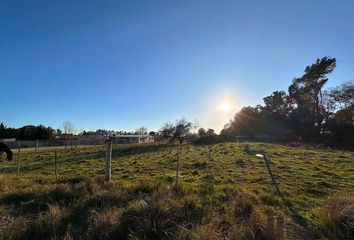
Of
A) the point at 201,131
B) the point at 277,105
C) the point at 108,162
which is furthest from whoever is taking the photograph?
the point at 201,131

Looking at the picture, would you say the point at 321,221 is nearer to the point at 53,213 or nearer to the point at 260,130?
the point at 53,213

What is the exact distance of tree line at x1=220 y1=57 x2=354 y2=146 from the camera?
4619cm

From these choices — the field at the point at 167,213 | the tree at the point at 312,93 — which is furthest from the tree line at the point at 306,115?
the field at the point at 167,213

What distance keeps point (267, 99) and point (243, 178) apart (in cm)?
6016

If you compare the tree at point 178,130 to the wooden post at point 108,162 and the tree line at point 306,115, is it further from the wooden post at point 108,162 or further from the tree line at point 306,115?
the wooden post at point 108,162

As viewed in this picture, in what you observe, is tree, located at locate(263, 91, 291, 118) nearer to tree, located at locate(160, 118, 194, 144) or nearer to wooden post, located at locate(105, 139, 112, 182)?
tree, located at locate(160, 118, 194, 144)

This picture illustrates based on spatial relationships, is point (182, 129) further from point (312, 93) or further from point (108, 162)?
point (108, 162)

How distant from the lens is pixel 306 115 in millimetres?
55188

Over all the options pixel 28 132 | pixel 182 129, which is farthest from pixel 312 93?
pixel 28 132

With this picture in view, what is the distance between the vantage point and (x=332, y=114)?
51656mm

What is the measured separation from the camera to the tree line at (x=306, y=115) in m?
46.2

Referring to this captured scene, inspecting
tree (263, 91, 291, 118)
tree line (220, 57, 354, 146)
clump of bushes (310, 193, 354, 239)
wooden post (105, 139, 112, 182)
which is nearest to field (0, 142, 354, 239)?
clump of bushes (310, 193, 354, 239)

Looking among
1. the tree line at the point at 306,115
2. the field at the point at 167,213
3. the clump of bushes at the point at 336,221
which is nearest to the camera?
the clump of bushes at the point at 336,221

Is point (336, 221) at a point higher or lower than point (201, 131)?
lower
